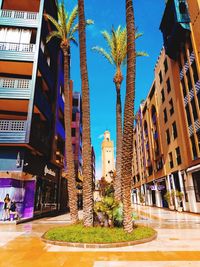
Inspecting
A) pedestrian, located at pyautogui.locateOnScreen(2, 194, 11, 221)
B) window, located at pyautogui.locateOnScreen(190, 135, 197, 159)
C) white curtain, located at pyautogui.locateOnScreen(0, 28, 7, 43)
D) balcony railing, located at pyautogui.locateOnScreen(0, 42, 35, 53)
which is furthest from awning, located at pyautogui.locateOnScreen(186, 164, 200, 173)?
white curtain, located at pyautogui.locateOnScreen(0, 28, 7, 43)

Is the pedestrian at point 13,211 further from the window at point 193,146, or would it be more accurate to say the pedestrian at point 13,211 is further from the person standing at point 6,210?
the window at point 193,146

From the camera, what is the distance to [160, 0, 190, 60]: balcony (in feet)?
76.1

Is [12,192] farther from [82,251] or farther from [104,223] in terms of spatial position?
[82,251]

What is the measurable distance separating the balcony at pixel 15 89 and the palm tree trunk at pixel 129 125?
35.8ft

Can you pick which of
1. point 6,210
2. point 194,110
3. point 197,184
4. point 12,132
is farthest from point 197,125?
point 6,210

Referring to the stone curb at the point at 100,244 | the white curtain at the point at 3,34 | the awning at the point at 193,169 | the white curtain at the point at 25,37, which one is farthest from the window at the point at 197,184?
the white curtain at the point at 3,34

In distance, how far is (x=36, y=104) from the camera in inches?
735

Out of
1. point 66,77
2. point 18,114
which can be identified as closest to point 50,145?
point 18,114

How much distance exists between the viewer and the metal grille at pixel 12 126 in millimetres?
16922

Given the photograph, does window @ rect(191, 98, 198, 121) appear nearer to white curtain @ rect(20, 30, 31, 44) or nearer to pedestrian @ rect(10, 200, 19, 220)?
white curtain @ rect(20, 30, 31, 44)

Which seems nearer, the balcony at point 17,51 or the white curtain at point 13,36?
the balcony at point 17,51

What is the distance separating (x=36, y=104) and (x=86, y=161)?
9939mm

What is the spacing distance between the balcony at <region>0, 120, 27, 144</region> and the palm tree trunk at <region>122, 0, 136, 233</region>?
992 centimetres

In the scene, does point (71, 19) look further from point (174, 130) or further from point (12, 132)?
point (174, 130)
